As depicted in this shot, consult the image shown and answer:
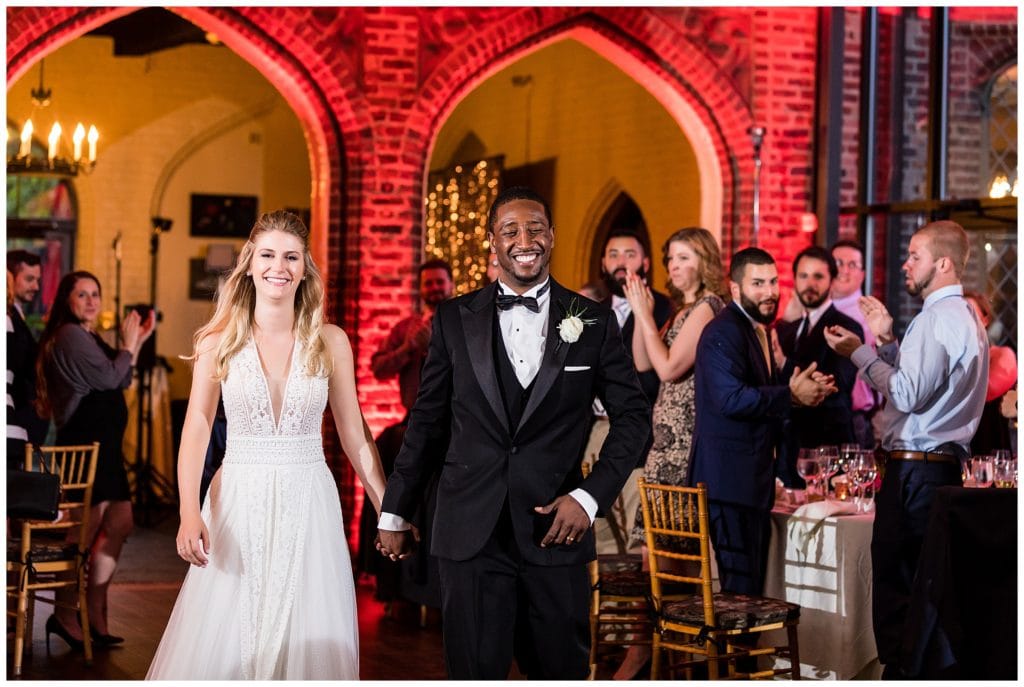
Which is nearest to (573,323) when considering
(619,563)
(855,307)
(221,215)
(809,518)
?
(809,518)

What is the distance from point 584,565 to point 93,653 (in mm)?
3519

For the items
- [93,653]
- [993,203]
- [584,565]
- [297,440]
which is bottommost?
[93,653]

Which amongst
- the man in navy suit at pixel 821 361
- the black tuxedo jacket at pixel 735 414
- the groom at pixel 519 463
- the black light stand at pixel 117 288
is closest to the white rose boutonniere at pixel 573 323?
the groom at pixel 519 463

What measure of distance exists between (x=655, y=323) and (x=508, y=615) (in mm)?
2845

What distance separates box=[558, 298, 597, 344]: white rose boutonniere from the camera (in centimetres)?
367

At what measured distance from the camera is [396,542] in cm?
374

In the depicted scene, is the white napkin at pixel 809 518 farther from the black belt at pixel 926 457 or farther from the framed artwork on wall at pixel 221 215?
the framed artwork on wall at pixel 221 215

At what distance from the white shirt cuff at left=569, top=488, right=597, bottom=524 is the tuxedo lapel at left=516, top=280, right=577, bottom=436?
22cm

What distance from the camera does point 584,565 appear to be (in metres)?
3.75

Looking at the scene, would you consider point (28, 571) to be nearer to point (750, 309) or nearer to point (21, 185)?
point (750, 309)

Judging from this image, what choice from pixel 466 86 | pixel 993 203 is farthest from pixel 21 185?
pixel 993 203

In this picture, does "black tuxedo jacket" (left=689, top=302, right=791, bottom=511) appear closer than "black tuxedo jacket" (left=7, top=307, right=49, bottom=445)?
Yes

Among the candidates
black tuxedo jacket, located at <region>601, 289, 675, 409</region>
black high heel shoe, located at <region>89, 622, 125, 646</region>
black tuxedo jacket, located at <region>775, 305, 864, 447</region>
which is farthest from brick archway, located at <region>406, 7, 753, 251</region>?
black high heel shoe, located at <region>89, 622, 125, 646</region>

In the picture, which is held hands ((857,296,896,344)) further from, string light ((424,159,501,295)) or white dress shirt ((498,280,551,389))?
string light ((424,159,501,295))
